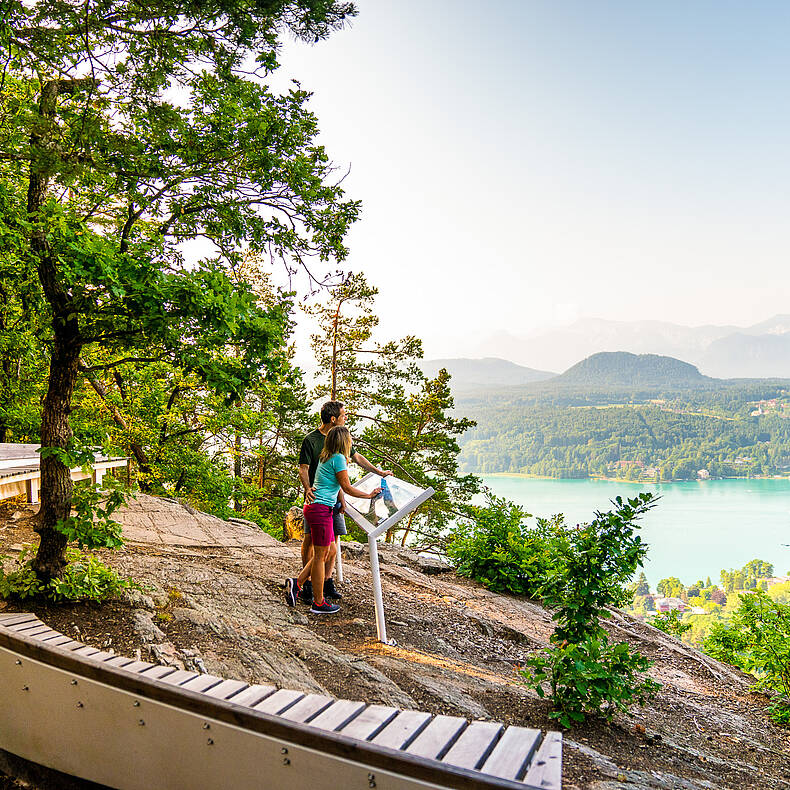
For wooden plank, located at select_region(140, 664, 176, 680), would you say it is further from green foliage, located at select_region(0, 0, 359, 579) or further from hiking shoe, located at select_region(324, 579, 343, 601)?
hiking shoe, located at select_region(324, 579, 343, 601)

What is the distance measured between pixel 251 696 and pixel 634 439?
12911cm

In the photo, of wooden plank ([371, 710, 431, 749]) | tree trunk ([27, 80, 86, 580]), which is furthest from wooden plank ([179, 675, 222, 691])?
tree trunk ([27, 80, 86, 580])

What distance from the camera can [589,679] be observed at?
358cm

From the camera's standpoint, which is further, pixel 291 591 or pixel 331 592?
pixel 331 592

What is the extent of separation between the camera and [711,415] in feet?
443

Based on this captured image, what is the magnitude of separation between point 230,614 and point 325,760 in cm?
352

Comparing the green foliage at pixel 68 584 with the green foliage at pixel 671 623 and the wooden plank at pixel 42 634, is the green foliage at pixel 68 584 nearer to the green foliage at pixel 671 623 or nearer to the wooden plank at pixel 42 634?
the wooden plank at pixel 42 634

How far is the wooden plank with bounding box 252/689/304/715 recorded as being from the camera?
218 centimetres

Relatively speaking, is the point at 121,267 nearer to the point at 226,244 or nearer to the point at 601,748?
the point at 226,244

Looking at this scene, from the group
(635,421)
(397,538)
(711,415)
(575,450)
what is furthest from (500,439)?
(397,538)

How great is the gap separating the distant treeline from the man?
99901 millimetres

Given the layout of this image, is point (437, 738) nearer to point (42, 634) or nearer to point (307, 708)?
point (307, 708)

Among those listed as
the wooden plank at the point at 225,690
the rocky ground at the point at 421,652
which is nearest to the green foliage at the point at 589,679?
the rocky ground at the point at 421,652

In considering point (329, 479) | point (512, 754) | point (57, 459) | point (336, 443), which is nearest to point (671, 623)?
point (329, 479)
